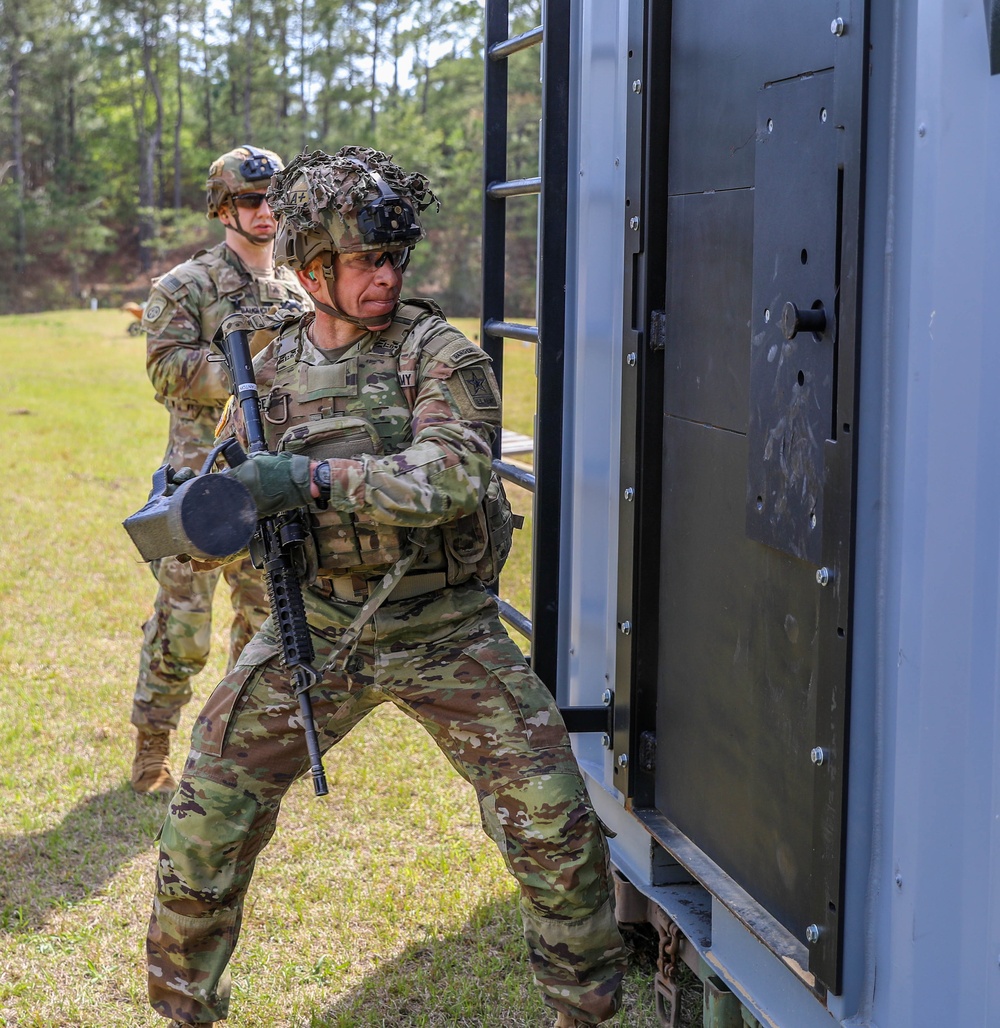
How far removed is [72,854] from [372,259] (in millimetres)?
2406

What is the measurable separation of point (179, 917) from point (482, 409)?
4.08 ft

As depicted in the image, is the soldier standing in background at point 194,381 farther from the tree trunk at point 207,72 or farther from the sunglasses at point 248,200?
the tree trunk at point 207,72

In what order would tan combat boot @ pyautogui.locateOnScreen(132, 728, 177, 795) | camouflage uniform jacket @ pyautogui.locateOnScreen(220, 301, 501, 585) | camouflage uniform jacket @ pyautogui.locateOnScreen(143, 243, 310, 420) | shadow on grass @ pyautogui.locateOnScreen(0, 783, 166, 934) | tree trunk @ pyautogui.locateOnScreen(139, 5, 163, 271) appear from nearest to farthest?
1. camouflage uniform jacket @ pyautogui.locateOnScreen(220, 301, 501, 585)
2. shadow on grass @ pyautogui.locateOnScreen(0, 783, 166, 934)
3. camouflage uniform jacket @ pyautogui.locateOnScreen(143, 243, 310, 420)
4. tan combat boot @ pyautogui.locateOnScreen(132, 728, 177, 795)
5. tree trunk @ pyautogui.locateOnScreen(139, 5, 163, 271)

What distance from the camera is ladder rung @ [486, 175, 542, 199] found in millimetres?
3404

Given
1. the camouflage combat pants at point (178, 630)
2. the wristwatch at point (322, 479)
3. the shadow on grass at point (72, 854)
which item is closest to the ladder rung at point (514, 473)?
the wristwatch at point (322, 479)

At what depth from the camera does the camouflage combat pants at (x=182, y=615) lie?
15.4ft

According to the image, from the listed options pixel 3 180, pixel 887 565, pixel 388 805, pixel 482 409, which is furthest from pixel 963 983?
pixel 3 180

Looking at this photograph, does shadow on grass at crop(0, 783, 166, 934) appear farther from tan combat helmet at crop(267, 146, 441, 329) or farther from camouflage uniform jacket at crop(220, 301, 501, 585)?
tan combat helmet at crop(267, 146, 441, 329)

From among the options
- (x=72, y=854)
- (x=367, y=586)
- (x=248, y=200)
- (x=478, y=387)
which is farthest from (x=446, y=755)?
(x=248, y=200)

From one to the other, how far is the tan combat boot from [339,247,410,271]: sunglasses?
8.04 ft

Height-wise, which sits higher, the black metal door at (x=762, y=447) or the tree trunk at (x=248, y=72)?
the tree trunk at (x=248, y=72)

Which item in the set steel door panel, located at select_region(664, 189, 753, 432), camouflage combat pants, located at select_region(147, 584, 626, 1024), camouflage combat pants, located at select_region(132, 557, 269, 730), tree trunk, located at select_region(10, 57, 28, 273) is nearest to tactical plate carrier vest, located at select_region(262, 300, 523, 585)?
camouflage combat pants, located at select_region(147, 584, 626, 1024)

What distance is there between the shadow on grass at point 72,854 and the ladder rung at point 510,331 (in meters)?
2.02

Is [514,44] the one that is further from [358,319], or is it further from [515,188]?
[358,319]
